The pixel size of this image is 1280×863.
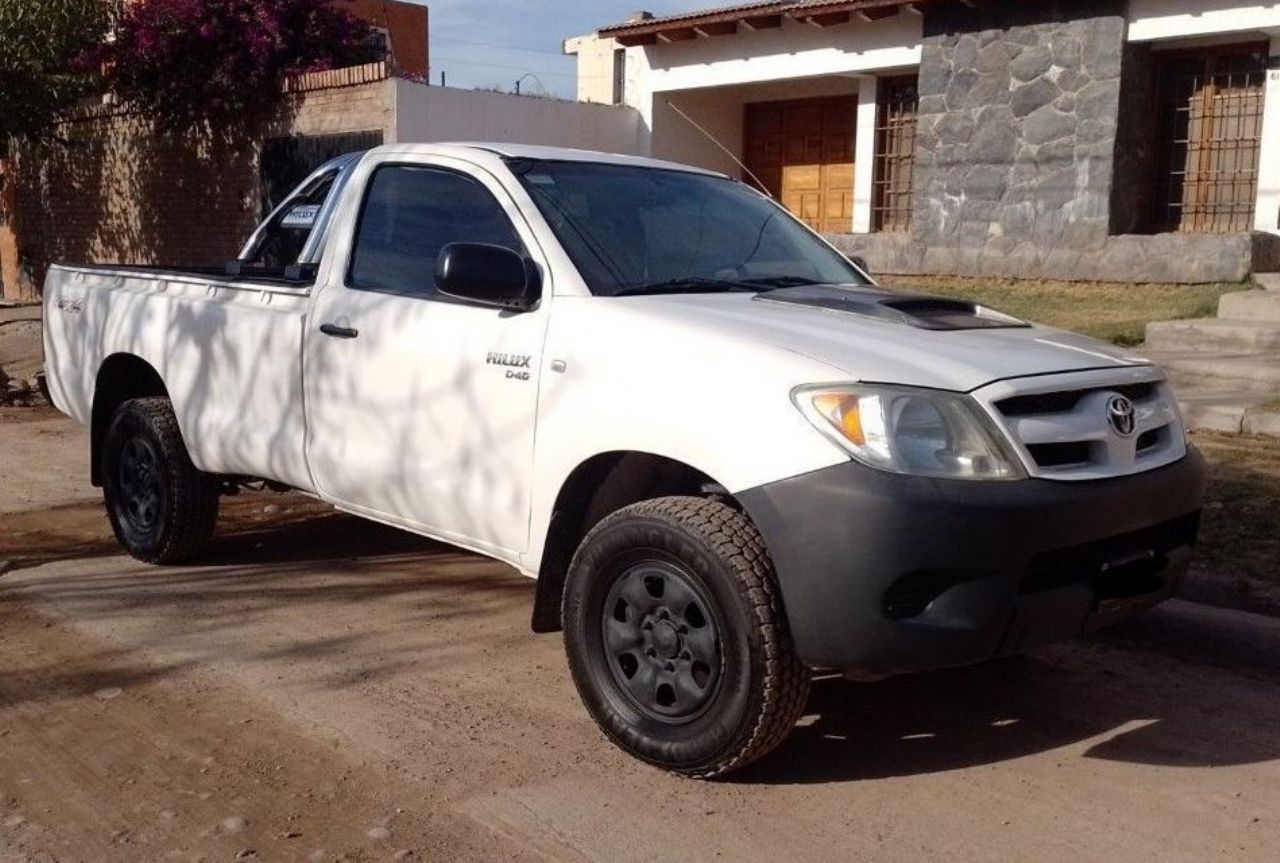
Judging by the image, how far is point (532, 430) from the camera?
423cm

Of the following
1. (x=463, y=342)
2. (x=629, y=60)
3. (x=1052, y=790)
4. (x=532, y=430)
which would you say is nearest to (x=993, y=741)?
(x=1052, y=790)

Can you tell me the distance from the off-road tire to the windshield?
2249 mm

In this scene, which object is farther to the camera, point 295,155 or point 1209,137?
point 295,155

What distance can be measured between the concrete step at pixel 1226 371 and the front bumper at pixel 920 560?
5.80m

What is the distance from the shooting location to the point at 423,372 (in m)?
4.62

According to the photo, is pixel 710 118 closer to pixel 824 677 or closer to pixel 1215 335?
pixel 1215 335

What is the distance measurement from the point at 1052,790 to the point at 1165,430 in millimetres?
1130

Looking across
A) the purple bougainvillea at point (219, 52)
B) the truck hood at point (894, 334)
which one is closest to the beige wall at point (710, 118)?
the purple bougainvillea at point (219, 52)

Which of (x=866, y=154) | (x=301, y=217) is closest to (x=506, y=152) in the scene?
(x=301, y=217)

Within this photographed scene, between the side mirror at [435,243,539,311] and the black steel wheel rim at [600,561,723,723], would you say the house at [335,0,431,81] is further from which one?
the black steel wheel rim at [600,561,723,723]

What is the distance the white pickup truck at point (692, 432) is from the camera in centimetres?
346

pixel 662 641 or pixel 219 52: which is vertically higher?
pixel 219 52

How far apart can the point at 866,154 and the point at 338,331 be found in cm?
1274

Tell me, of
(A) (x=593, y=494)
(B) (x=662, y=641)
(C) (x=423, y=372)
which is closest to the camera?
(B) (x=662, y=641)
